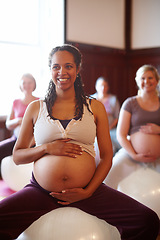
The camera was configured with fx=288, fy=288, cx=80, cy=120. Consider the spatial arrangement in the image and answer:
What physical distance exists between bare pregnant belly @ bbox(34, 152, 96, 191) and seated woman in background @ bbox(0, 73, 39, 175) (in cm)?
128

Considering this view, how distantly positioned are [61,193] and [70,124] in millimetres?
349

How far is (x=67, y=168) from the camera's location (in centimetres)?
142

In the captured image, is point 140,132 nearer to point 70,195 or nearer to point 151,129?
point 151,129

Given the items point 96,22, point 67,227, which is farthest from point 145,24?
point 67,227

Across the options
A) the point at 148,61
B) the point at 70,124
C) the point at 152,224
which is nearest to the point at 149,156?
the point at 152,224

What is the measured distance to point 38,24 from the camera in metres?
4.03

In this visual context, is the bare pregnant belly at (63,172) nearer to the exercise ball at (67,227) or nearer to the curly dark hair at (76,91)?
the exercise ball at (67,227)

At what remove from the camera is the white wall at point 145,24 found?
4879 millimetres

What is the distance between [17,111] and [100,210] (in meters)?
1.61

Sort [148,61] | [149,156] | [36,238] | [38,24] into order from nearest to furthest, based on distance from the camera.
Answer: [36,238]
[149,156]
[38,24]
[148,61]

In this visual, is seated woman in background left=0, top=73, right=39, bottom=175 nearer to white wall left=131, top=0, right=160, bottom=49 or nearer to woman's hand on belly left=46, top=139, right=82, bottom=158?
woman's hand on belly left=46, top=139, right=82, bottom=158

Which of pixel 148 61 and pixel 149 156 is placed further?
pixel 148 61

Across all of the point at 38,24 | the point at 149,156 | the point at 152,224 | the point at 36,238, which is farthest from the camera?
the point at 38,24

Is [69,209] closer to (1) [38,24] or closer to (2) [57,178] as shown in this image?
(2) [57,178]
